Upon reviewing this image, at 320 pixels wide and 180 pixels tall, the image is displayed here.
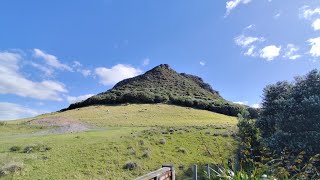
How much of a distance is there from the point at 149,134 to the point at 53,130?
1344 centimetres

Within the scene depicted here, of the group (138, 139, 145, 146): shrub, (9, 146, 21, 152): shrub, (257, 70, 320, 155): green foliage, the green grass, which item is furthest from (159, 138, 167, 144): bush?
the green grass

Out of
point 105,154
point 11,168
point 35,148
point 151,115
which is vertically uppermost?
point 151,115

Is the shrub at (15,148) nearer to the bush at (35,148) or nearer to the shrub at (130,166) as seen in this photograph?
the bush at (35,148)

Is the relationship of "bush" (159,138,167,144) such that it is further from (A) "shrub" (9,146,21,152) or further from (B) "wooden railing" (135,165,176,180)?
(B) "wooden railing" (135,165,176,180)

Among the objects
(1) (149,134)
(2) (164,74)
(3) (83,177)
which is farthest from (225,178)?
(2) (164,74)

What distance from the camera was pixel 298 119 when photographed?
1977 centimetres

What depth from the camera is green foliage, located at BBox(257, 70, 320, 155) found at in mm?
18531

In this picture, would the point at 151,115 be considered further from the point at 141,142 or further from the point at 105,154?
the point at 105,154

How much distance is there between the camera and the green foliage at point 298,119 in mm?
18531

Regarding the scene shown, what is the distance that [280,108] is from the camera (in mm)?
22203

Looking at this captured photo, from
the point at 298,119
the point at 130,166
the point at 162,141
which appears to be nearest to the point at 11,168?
the point at 130,166

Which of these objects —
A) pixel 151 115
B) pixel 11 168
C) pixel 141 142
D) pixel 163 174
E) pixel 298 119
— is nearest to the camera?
pixel 163 174

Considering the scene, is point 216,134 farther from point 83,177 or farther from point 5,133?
point 5,133

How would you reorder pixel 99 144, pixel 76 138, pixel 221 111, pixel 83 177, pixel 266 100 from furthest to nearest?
pixel 221 111 → pixel 76 138 → pixel 99 144 → pixel 266 100 → pixel 83 177
